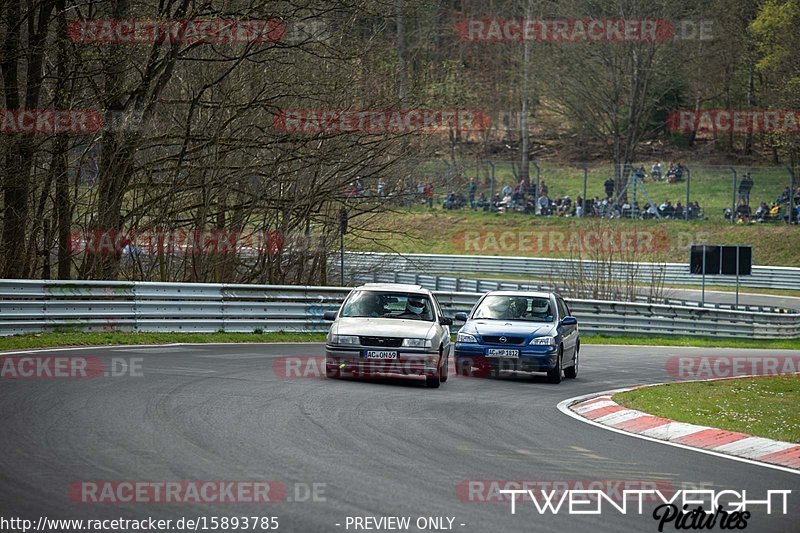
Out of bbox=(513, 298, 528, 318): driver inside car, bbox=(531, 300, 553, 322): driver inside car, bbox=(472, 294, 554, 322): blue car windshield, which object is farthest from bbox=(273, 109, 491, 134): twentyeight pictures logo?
bbox=(531, 300, 553, 322): driver inside car

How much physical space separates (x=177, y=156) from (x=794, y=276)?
3347cm

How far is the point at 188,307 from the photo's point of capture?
75.7 feet

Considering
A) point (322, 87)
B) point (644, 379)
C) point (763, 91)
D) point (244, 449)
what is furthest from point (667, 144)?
point (244, 449)

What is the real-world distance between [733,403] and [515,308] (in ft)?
16.5

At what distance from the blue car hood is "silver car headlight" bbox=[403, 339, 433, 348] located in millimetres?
2451

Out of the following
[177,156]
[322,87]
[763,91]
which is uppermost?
[763,91]

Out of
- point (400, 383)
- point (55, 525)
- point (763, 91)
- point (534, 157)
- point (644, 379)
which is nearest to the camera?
point (55, 525)

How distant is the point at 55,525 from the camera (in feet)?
22.0

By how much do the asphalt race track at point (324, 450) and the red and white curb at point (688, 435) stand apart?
0.36 m

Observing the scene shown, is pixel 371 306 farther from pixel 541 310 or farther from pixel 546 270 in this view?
pixel 546 270

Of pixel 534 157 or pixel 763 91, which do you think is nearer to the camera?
pixel 763 91

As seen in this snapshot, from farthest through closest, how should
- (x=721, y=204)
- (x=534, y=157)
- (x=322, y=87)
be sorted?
(x=534, y=157), (x=721, y=204), (x=322, y=87)

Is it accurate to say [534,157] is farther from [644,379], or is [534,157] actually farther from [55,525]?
[55,525]

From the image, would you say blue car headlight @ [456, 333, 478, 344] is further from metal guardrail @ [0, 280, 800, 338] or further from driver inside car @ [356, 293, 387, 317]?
metal guardrail @ [0, 280, 800, 338]
